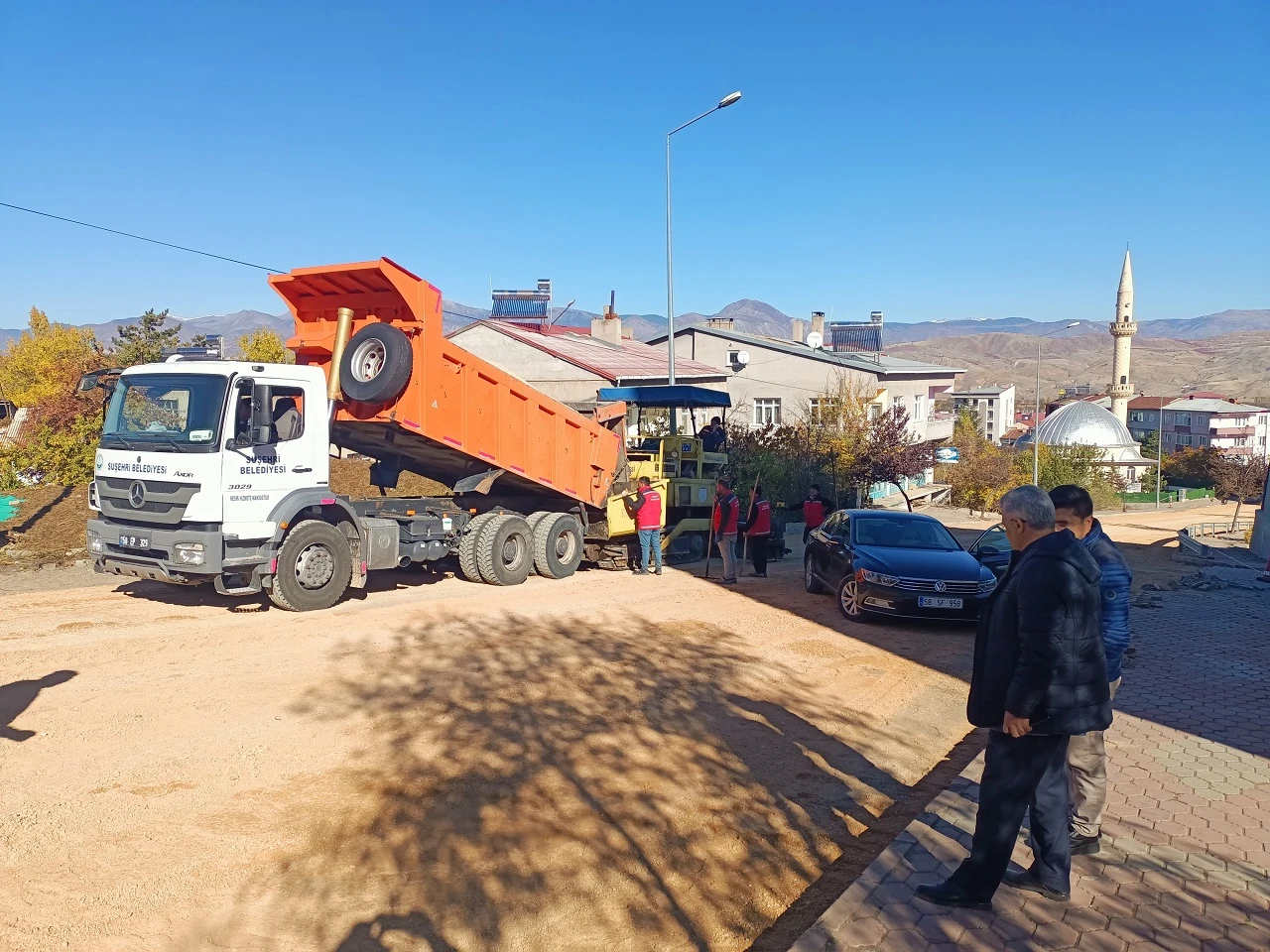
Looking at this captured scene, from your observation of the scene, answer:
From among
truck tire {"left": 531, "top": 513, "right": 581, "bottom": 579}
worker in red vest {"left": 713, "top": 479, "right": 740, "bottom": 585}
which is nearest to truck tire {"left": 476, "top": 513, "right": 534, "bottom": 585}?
truck tire {"left": 531, "top": 513, "right": 581, "bottom": 579}

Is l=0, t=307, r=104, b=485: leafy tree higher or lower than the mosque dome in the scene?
lower

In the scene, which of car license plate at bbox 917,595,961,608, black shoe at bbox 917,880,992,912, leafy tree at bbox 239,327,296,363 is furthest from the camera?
leafy tree at bbox 239,327,296,363

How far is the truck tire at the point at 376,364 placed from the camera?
432 inches

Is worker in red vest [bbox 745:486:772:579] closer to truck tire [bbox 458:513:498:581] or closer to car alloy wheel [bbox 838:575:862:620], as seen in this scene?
car alloy wheel [bbox 838:575:862:620]

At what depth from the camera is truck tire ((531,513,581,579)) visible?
1366cm

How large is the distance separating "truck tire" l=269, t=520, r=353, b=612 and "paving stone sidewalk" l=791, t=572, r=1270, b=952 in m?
7.59

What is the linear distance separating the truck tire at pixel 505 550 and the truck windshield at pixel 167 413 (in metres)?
4.19

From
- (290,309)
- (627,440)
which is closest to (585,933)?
(290,309)

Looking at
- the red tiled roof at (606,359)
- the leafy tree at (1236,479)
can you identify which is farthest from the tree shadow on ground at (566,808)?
the leafy tree at (1236,479)

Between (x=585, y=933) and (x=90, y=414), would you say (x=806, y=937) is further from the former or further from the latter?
(x=90, y=414)

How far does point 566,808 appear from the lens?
547 centimetres

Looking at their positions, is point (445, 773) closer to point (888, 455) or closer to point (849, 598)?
point (849, 598)

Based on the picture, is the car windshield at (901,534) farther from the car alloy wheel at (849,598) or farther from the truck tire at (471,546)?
the truck tire at (471,546)

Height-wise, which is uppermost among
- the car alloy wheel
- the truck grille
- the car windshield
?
the truck grille
